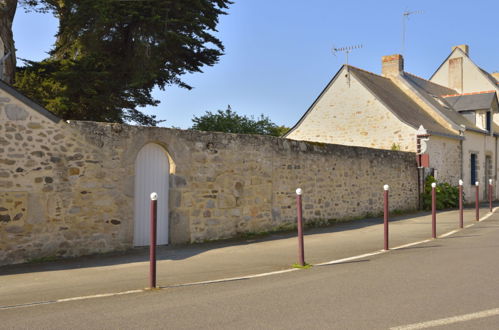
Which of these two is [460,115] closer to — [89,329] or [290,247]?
[290,247]

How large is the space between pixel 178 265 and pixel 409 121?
568 inches

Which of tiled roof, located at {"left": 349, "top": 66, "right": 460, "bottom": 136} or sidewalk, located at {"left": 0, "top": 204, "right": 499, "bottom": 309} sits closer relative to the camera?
sidewalk, located at {"left": 0, "top": 204, "right": 499, "bottom": 309}

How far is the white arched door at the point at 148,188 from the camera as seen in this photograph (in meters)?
8.85

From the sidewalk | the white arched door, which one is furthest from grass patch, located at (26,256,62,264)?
the white arched door

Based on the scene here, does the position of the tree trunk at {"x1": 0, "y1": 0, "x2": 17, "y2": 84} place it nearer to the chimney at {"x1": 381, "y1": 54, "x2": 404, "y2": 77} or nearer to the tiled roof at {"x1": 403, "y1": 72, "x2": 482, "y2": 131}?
the chimney at {"x1": 381, "y1": 54, "x2": 404, "y2": 77}

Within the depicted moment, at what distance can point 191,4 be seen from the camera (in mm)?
15961

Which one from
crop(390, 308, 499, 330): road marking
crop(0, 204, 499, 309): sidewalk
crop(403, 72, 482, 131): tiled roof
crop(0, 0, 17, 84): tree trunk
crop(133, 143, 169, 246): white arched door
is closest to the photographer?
crop(390, 308, 499, 330): road marking

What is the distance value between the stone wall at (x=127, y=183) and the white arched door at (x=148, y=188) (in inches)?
5.9

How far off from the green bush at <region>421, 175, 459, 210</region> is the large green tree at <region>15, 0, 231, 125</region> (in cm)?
948

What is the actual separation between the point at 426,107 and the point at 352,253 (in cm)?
1605

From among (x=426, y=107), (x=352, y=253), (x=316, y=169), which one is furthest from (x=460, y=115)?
(x=352, y=253)

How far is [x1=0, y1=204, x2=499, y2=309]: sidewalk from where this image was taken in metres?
5.63

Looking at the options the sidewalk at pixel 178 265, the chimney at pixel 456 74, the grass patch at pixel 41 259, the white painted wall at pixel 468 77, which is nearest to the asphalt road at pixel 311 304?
the sidewalk at pixel 178 265

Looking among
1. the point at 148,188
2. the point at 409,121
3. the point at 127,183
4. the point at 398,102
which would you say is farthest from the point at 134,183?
the point at 398,102
